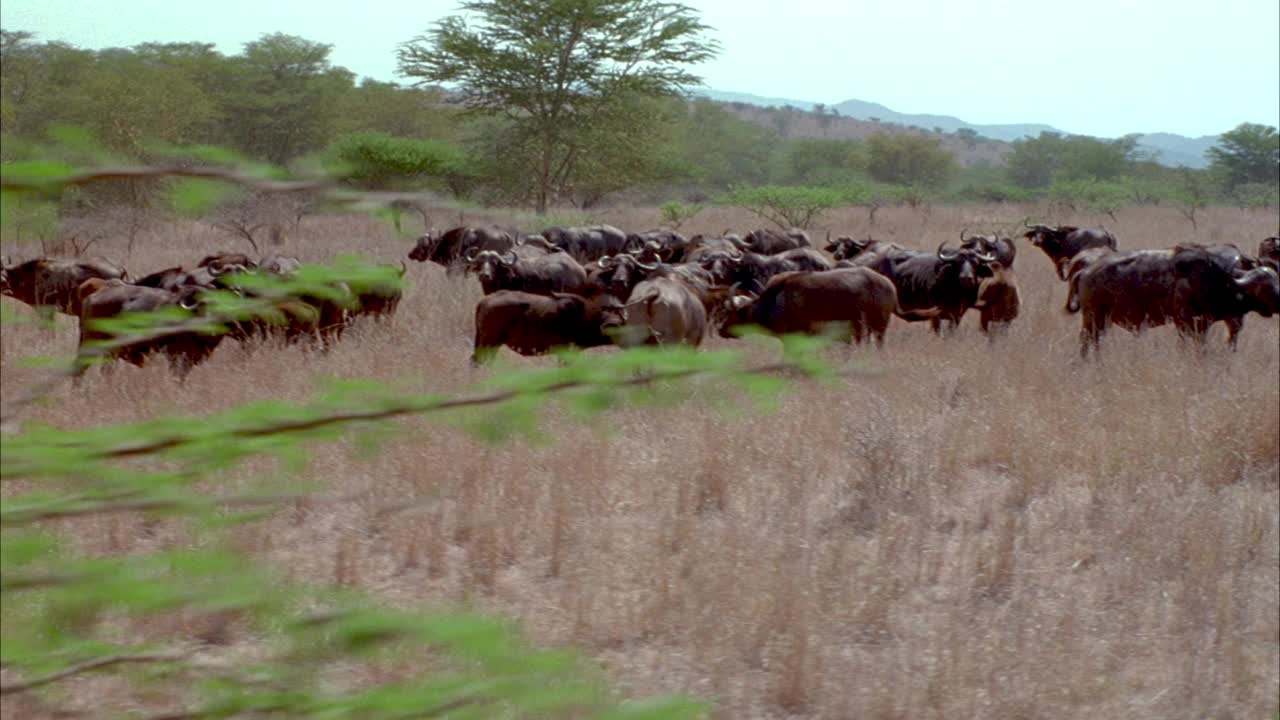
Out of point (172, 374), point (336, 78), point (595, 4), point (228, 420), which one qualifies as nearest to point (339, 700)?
point (228, 420)

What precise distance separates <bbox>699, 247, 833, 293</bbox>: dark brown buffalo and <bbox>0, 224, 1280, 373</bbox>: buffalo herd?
0.02 m

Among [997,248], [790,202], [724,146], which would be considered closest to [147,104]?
[997,248]

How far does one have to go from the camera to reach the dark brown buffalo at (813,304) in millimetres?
11234

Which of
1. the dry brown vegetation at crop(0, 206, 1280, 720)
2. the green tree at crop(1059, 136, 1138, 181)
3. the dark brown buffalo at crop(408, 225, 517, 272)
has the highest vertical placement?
the green tree at crop(1059, 136, 1138, 181)

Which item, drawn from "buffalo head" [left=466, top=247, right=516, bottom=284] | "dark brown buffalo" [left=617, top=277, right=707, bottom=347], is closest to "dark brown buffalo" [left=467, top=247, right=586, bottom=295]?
"buffalo head" [left=466, top=247, right=516, bottom=284]

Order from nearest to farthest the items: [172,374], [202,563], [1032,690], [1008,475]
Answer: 1. [202,563]
2. [1032,690]
3. [1008,475]
4. [172,374]

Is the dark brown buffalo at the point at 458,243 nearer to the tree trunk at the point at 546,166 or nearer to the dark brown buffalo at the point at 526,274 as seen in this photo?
the dark brown buffalo at the point at 526,274

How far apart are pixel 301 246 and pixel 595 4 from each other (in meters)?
12.4

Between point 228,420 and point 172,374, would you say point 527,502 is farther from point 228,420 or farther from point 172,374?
point 228,420

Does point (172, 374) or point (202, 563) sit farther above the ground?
point (202, 563)

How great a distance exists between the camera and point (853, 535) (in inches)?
272

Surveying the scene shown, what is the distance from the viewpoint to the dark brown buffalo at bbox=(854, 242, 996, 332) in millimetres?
13148

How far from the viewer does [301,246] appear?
19.0 m

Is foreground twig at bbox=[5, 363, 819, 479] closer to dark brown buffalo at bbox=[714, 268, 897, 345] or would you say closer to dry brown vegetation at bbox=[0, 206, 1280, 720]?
dry brown vegetation at bbox=[0, 206, 1280, 720]
